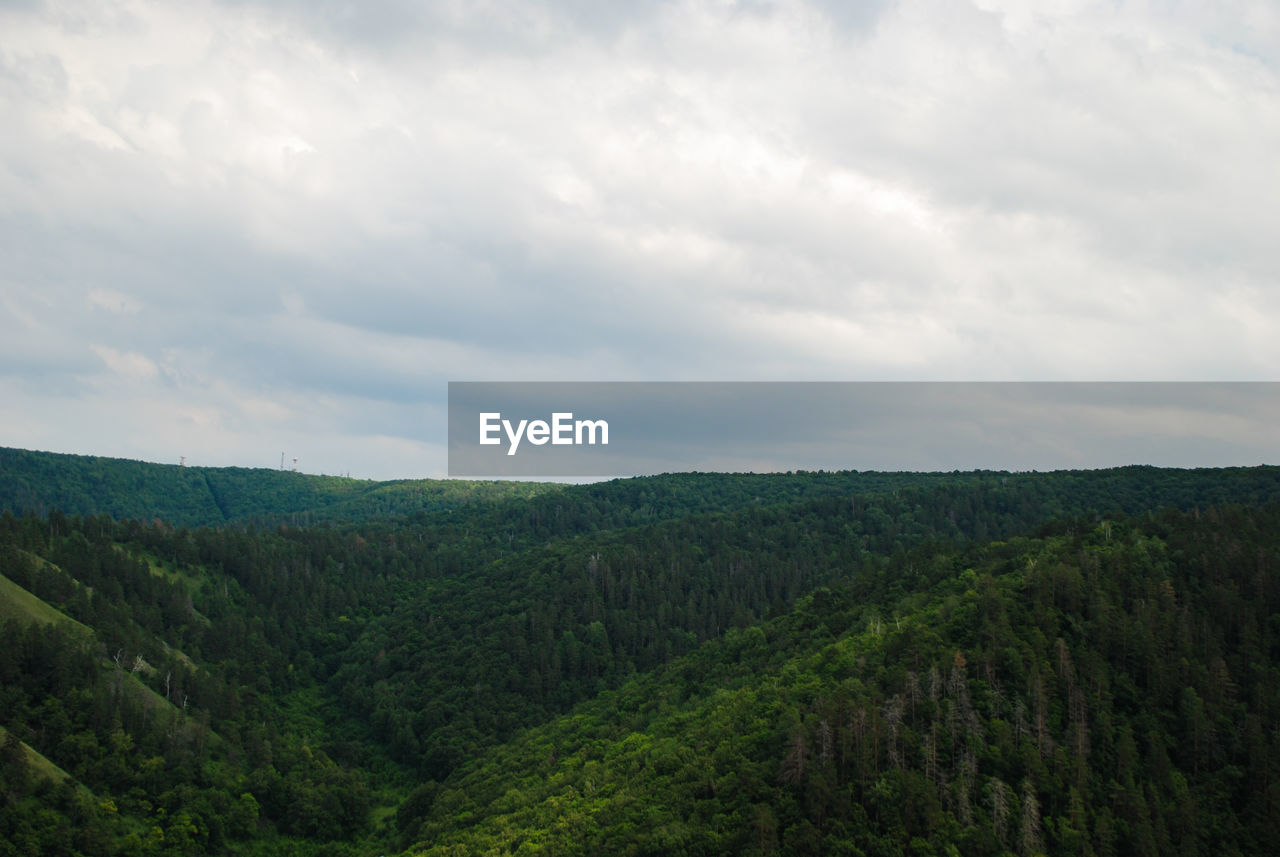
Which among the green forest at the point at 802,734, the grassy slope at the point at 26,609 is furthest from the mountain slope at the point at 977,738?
the grassy slope at the point at 26,609

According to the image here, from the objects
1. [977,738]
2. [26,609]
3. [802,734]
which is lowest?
[977,738]

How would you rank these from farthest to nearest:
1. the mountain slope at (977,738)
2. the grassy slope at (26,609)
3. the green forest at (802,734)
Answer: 1. the grassy slope at (26,609)
2. the green forest at (802,734)
3. the mountain slope at (977,738)

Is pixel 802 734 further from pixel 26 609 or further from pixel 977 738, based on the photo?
Result: pixel 26 609

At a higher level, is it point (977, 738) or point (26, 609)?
point (26, 609)

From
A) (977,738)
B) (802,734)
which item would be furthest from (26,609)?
(977,738)

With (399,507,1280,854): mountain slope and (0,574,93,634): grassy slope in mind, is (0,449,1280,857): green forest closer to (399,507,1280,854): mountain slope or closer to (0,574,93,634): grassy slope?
(399,507,1280,854): mountain slope

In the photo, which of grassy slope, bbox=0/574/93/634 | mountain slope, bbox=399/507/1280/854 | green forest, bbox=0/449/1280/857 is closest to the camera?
mountain slope, bbox=399/507/1280/854

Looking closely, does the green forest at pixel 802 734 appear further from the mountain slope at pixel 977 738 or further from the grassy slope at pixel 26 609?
the grassy slope at pixel 26 609

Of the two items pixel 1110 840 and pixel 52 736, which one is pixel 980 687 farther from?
pixel 52 736

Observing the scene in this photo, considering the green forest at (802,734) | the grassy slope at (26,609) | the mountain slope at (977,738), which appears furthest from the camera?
the grassy slope at (26,609)

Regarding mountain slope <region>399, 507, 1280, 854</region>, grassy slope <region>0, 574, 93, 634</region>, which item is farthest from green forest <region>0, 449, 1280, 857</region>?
grassy slope <region>0, 574, 93, 634</region>

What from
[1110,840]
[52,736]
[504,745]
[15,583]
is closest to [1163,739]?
[1110,840]

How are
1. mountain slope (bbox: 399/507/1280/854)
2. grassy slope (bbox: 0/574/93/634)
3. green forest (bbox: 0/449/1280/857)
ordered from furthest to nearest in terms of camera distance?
1. grassy slope (bbox: 0/574/93/634)
2. green forest (bbox: 0/449/1280/857)
3. mountain slope (bbox: 399/507/1280/854)
